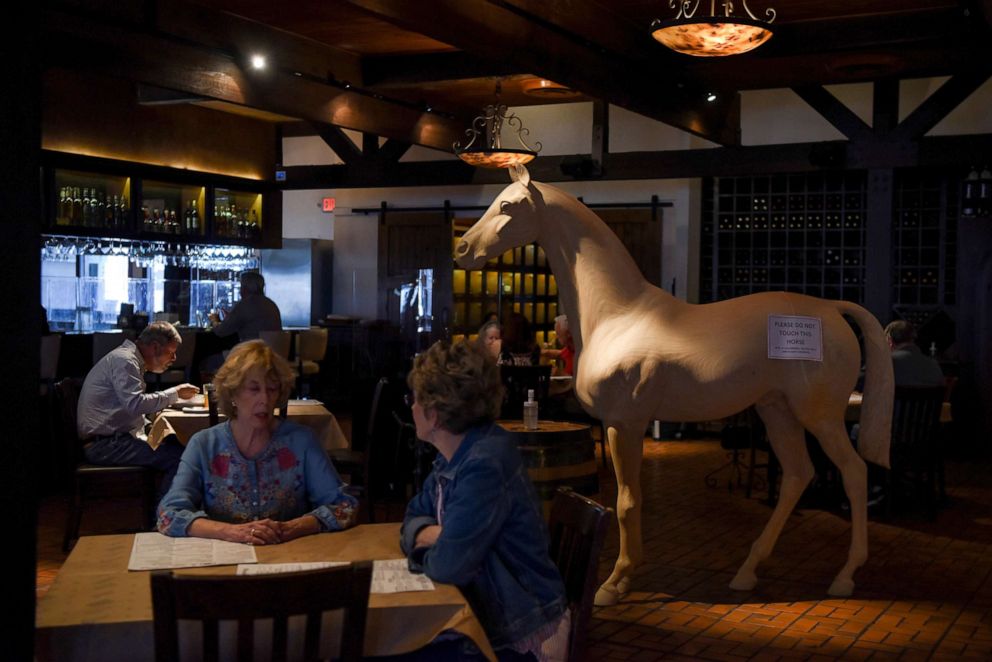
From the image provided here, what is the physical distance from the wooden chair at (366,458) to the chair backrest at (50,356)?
3130 millimetres

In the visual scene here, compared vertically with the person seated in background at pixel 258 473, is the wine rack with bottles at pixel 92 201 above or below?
above

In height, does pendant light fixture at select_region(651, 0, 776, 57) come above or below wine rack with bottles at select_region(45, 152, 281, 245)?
above

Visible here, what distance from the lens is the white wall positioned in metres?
12.8

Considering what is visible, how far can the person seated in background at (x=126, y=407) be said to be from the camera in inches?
247

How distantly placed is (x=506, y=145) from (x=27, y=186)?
12.8 meters

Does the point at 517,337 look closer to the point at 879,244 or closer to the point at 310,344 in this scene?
the point at 310,344

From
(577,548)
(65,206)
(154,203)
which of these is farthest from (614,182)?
(577,548)

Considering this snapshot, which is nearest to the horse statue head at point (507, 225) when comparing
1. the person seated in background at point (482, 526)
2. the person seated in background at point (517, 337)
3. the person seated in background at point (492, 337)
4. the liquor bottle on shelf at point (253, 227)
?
the person seated in background at point (482, 526)

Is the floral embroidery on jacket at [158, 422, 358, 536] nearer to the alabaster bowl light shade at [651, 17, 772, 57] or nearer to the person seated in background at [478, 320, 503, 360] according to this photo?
the alabaster bowl light shade at [651, 17, 772, 57]

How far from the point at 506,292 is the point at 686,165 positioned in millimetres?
3934

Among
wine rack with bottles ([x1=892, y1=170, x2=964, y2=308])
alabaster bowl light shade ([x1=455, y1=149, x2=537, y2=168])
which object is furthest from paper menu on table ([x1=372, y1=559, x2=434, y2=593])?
wine rack with bottles ([x1=892, y1=170, x2=964, y2=308])

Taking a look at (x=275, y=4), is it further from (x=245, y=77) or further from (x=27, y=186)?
(x=27, y=186)

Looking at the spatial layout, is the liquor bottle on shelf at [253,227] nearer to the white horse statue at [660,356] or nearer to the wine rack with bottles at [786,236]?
the wine rack with bottles at [786,236]

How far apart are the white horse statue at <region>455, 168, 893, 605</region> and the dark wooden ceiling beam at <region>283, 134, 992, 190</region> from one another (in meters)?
5.79
